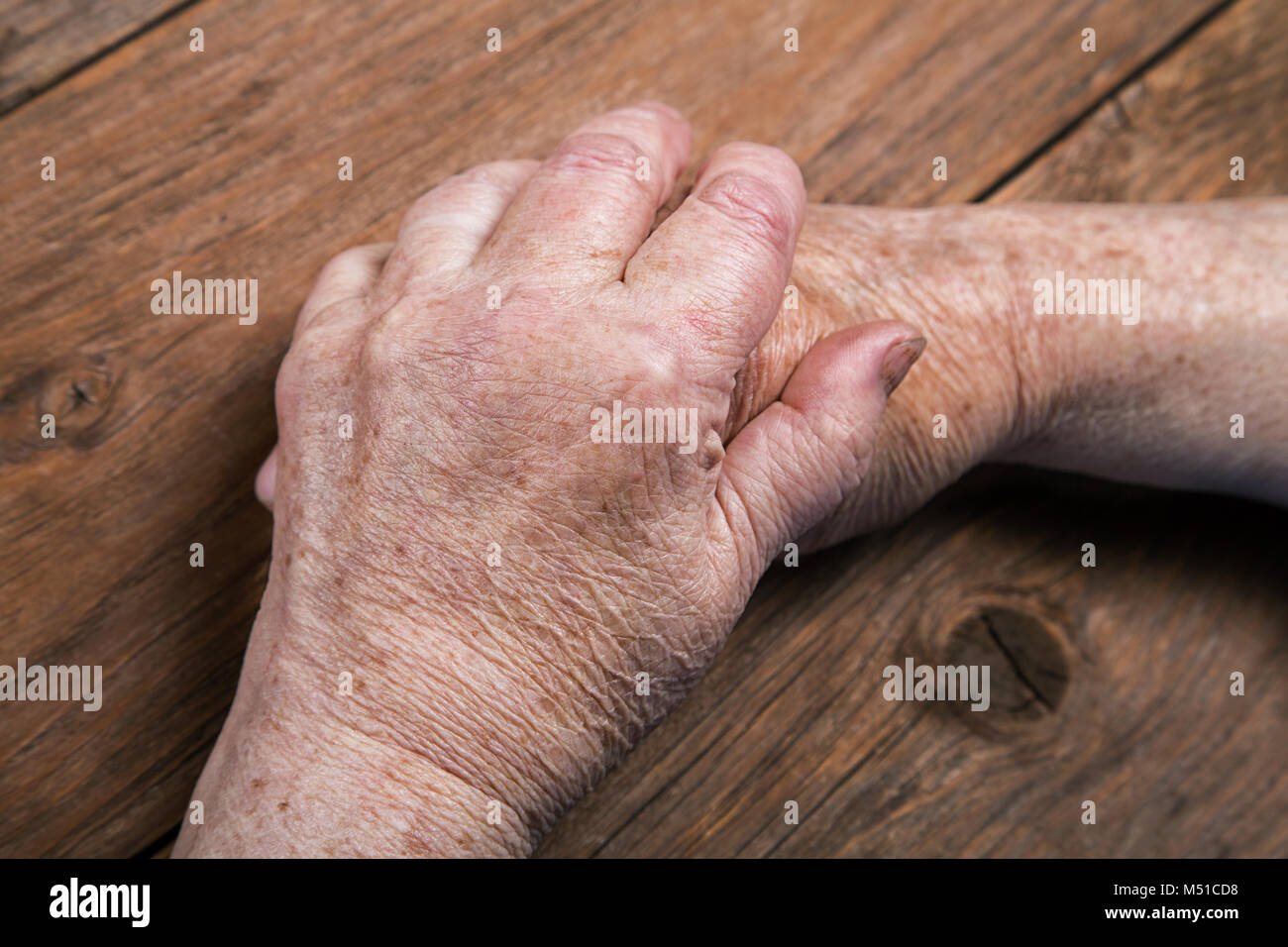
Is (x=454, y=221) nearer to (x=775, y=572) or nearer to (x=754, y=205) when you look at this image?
(x=754, y=205)

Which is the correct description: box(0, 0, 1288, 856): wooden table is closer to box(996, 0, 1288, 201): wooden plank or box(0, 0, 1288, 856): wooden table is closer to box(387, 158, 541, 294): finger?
box(996, 0, 1288, 201): wooden plank

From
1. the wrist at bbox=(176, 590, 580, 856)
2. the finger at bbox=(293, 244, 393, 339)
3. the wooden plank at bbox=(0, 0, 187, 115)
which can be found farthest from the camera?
the wooden plank at bbox=(0, 0, 187, 115)

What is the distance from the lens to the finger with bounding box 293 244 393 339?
783mm

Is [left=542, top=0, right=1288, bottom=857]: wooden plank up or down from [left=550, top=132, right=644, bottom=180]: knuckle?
down

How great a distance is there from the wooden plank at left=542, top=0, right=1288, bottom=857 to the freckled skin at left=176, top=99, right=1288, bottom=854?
0.57ft

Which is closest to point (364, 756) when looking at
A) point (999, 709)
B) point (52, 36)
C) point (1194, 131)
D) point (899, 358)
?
point (899, 358)

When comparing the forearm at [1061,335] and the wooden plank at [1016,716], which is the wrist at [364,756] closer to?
the wooden plank at [1016,716]

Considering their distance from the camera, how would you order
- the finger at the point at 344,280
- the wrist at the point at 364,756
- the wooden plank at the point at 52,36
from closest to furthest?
the wrist at the point at 364,756 → the finger at the point at 344,280 → the wooden plank at the point at 52,36

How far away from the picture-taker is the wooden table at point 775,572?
85cm

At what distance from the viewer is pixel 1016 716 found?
0.92 meters

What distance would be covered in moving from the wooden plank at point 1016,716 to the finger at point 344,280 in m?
0.47

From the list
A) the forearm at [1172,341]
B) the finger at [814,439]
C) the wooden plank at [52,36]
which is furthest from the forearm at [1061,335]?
the wooden plank at [52,36]

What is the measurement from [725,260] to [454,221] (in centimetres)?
24

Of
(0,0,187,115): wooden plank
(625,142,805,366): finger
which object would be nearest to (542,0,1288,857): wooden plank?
(625,142,805,366): finger
